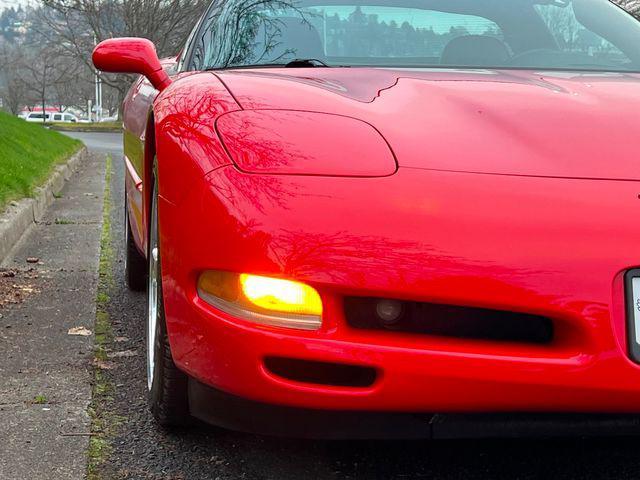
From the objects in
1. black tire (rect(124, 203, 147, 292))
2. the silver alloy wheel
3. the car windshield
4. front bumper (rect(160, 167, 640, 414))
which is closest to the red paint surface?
front bumper (rect(160, 167, 640, 414))

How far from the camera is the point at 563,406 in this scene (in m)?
1.78

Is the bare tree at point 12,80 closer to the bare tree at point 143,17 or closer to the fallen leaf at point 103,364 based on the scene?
the bare tree at point 143,17

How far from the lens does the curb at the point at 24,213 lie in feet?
16.8

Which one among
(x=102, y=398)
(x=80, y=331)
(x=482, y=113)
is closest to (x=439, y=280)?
(x=482, y=113)

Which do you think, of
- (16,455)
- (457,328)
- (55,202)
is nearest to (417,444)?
(457,328)

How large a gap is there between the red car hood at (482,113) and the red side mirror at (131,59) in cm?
41

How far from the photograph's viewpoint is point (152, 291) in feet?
9.27

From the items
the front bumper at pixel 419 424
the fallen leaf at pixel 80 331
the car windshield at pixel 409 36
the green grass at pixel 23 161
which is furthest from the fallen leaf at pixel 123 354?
the green grass at pixel 23 161

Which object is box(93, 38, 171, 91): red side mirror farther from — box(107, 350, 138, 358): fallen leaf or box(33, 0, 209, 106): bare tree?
box(33, 0, 209, 106): bare tree

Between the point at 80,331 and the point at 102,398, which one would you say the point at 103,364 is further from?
the point at 80,331

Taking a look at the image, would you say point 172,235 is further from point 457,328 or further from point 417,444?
point 417,444

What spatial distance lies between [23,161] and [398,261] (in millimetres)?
7429

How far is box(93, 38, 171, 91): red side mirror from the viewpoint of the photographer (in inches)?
114

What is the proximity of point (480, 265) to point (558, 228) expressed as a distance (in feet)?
0.61
